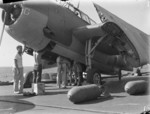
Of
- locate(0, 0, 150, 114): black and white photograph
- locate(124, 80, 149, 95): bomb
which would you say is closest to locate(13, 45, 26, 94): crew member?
locate(0, 0, 150, 114): black and white photograph

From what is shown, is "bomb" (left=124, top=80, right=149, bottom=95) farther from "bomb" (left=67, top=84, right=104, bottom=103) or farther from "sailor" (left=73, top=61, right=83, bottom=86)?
"sailor" (left=73, top=61, right=83, bottom=86)

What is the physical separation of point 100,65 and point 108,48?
100 centimetres

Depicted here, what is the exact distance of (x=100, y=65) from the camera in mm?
11359

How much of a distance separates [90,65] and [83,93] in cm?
431

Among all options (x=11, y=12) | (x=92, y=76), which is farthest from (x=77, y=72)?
(x=11, y=12)

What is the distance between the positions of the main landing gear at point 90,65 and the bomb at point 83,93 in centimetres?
337

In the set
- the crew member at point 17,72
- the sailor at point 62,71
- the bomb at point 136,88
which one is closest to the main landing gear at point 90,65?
the sailor at point 62,71

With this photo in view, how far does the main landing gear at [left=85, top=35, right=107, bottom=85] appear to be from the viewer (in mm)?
9195

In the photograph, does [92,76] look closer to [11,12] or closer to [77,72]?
[77,72]

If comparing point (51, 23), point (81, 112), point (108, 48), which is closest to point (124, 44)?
point (108, 48)

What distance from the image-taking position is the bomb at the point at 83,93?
518 cm

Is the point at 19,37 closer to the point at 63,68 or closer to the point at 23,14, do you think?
the point at 23,14

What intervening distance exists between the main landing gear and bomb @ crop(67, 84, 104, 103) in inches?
133

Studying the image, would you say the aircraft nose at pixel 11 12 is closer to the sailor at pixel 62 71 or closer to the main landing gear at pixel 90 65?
the sailor at pixel 62 71
